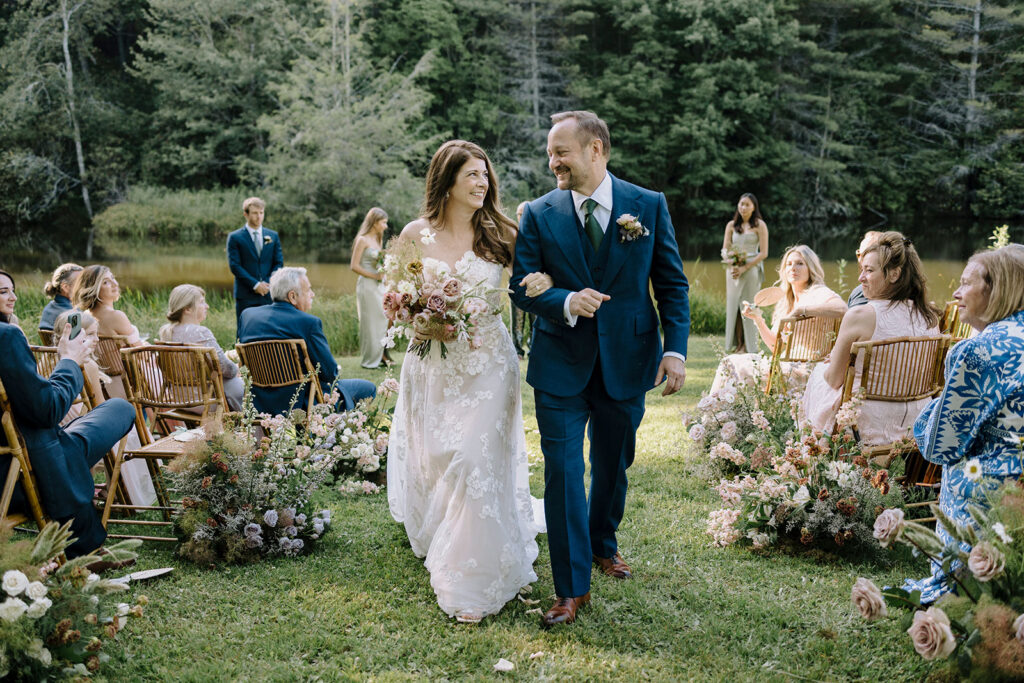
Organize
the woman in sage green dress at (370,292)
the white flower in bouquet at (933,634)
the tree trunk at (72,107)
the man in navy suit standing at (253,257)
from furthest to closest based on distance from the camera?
the tree trunk at (72,107) < the woman in sage green dress at (370,292) < the man in navy suit standing at (253,257) < the white flower in bouquet at (933,634)

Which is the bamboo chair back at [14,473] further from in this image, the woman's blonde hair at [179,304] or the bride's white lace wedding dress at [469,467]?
the woman's blonde hair at [179,304]

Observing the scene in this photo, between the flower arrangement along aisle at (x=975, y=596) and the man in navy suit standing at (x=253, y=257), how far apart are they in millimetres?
7716

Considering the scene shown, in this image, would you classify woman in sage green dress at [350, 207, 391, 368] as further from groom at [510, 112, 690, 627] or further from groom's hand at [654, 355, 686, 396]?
groom's hand at [654, 355, 686, 396]

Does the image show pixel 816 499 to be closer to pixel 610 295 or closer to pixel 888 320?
pixel 888 320

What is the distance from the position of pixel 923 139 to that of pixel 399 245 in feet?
118

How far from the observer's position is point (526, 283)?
3.47 metres

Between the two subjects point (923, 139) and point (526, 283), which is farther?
point (923, 139)

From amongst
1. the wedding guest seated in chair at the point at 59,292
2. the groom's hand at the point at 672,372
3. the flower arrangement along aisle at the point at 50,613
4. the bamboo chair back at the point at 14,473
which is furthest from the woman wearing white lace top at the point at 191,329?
the groom's hand at the point at 672,372

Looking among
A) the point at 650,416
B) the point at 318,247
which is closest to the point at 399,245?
the point at 650,416

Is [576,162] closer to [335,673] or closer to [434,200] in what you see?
[434,200]

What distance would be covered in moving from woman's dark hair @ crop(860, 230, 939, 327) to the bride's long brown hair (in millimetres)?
2168

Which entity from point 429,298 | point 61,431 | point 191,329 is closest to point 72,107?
point 191,329

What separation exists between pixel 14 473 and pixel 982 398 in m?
3.89

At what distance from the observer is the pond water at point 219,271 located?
798 inches
